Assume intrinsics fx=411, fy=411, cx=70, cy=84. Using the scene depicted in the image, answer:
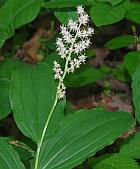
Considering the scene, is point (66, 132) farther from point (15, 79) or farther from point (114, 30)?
point (114, 30)

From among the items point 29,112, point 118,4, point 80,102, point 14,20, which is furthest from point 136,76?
point 80,102

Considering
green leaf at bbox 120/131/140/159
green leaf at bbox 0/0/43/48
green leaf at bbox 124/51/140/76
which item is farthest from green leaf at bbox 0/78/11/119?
green leaf at bbox 124/51/140/76

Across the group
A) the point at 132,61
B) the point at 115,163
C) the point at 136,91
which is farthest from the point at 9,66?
the point at 115,163

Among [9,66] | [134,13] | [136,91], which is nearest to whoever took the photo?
[136,91]

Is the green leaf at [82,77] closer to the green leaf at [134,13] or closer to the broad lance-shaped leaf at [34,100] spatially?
the green leaf at [134,13]

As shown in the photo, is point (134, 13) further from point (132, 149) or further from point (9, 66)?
point (9, 66)

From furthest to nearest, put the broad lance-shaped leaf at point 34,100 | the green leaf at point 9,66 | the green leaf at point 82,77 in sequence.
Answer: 1. the green leaf at point 9,66
2. the green leaf at point 82,77
3. the broad lance-shaped leaf at point 34,100

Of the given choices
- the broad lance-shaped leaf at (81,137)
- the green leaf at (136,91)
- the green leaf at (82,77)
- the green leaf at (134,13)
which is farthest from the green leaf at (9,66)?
A: the broad lance-shaped leaf at (81,137)
